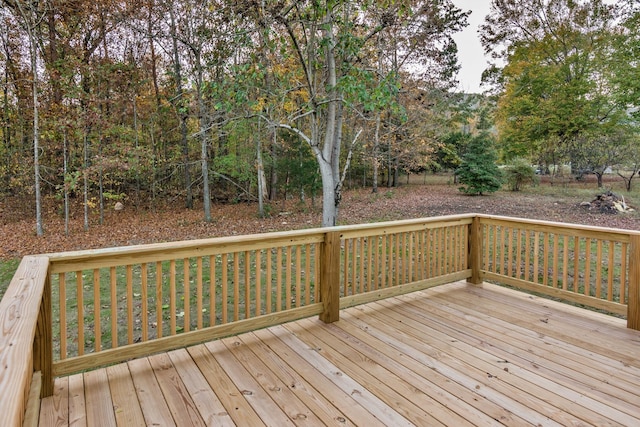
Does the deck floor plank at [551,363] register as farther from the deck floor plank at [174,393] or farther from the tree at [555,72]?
the tree at [555,72]

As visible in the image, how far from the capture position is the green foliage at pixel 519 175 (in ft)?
39.8

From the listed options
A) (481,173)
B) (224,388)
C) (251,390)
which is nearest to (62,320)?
(224,388)

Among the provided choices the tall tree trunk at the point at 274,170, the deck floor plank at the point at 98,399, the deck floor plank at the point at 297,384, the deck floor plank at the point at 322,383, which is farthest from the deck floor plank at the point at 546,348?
the tall tree trunk at the point at 274,170

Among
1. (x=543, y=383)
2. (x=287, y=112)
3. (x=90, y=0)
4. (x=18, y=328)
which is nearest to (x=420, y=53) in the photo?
(x=287, y=112)

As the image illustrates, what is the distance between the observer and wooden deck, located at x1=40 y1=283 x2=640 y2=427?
1.98m

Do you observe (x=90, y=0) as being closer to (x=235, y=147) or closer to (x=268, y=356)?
(x=235, y=147)

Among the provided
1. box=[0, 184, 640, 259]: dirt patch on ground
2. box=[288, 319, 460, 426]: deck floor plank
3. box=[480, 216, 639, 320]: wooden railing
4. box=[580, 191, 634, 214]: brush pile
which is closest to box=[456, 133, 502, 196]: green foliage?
box=[0, 184, 640, 259]: dirt patch on ground

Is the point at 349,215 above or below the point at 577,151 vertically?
below

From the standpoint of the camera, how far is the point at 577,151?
10562 millimetres

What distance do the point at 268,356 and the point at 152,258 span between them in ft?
3.47

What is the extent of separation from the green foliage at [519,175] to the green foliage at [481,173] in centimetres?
41

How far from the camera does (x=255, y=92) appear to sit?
8.20m

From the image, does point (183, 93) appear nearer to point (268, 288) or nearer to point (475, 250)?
point (268, 288)

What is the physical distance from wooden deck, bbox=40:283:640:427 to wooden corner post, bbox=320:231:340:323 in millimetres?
111
